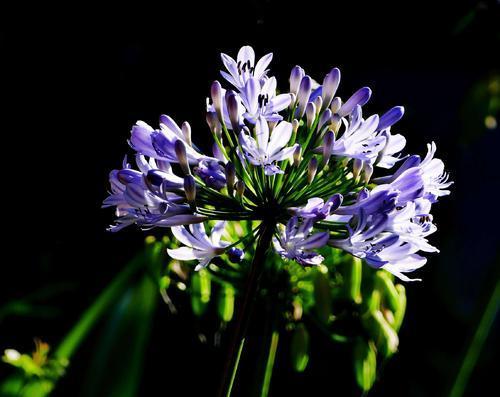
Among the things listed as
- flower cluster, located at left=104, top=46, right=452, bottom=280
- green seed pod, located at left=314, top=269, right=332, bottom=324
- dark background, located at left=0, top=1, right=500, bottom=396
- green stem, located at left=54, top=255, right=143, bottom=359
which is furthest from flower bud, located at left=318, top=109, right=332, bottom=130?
dark background, located at left=0, top=1, right=500, bottom=396

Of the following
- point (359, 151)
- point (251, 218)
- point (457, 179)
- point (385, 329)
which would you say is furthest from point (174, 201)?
point (457, 179)

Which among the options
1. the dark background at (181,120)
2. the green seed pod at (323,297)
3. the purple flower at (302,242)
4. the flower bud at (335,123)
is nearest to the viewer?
the purple flower at (302,242)

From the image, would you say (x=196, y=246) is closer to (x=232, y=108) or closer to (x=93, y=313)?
(x=232, y=108)

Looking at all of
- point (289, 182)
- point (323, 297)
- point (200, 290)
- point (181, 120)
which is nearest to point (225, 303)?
point (200, 290)

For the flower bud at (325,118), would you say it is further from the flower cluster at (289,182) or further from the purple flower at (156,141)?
the purple flower at (156,141)

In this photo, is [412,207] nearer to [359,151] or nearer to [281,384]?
[359,151]

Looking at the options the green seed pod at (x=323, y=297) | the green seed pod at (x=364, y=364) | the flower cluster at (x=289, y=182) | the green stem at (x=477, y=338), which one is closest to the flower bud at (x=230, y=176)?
the flower cluster at (x=289, y=182)
